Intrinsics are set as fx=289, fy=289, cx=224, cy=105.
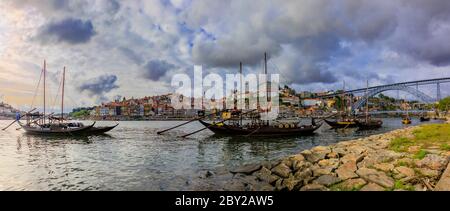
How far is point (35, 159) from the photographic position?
2767 cm

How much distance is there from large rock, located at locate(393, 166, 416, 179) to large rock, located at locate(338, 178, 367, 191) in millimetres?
1403

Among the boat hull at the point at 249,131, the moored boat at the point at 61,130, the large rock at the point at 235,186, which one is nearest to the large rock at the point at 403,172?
the large rock at the point at 235,186

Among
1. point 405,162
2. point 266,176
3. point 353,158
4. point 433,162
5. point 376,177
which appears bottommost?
point 266,176

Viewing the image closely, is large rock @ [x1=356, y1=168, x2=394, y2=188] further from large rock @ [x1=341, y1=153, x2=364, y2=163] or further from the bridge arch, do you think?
the bridge arch

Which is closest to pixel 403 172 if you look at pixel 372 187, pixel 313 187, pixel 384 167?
pixel 384 167

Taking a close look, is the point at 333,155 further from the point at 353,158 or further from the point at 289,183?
the point at 289,183

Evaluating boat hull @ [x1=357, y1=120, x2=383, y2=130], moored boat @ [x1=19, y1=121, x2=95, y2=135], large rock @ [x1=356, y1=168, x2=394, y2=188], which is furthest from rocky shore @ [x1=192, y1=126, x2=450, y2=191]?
boat hull @ [x1=357, y1=120, x2=383, y2=130]

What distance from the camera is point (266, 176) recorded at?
16.2 metres

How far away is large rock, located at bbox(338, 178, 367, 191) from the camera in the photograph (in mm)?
11852

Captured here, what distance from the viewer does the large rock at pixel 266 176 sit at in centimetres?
1540

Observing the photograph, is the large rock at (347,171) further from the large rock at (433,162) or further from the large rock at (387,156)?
the large rock at (433,162)

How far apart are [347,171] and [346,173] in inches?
11.3
